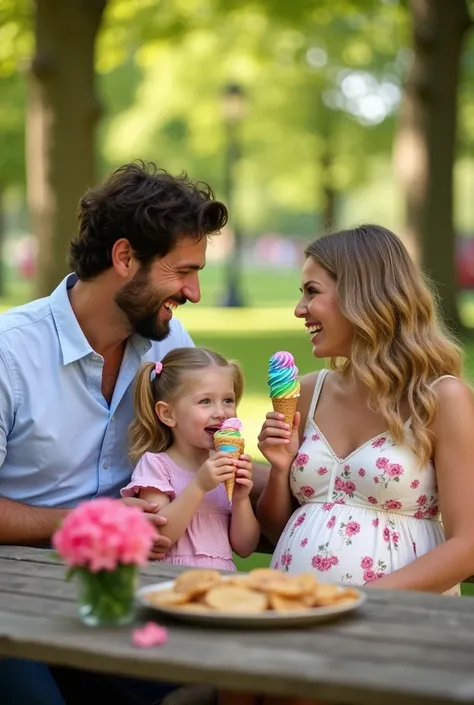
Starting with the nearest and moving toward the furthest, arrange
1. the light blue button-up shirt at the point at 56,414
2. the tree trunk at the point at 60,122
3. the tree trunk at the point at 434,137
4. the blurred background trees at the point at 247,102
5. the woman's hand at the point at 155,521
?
the woman's hand at the point at 155,521, the light blue button-up shirt at the point at 56,414, the tree trunk at the point at 60,122, the blurred background trees at the point at 247,102, the tree trunk at the point at 434,137

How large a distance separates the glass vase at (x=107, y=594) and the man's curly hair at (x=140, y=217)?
1.95 meters

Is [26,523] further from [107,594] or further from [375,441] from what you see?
[107,594]

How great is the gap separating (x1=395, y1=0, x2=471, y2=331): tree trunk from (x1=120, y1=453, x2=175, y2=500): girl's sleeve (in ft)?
45.3

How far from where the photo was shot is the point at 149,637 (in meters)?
2.66

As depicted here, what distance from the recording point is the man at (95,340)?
4340mm

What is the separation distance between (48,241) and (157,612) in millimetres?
12667

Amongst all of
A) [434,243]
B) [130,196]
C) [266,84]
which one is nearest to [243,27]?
[266,84]

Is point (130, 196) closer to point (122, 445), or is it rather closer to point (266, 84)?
point (122, 445)

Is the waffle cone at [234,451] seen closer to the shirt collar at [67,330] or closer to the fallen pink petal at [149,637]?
the shirt collar at [67,330]

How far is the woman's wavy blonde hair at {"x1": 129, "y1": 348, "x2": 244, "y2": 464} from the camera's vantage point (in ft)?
14.4

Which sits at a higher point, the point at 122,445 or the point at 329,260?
the point at 329,260

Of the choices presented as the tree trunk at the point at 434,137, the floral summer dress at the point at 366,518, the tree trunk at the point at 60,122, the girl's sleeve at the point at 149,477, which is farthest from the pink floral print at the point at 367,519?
the tree trunk at the point at 434,137

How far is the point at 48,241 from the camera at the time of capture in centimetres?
1528

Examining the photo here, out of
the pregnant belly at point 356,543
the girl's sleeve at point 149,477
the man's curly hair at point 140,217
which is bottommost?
the pregnant belly at point 356,543
